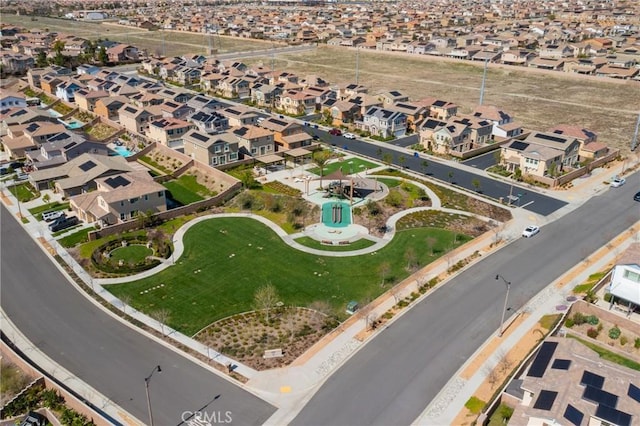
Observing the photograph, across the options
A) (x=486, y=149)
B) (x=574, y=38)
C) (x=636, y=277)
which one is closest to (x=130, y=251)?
(x=636, y=277)

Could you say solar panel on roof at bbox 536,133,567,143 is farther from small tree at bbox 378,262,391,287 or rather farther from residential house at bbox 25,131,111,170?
residential house at bbox 25,131,111,170

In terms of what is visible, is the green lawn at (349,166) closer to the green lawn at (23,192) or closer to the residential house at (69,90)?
the green lawn at (23,192)

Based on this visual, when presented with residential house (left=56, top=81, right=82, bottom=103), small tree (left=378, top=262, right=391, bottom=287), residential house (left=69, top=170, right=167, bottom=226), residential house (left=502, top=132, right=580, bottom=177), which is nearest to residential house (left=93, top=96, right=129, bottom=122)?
residential house (left=56, top=81, right=82, bottom=103)

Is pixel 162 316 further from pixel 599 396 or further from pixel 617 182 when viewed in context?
pixel 617 182

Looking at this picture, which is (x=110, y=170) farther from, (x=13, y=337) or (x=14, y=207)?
(x=13, y=337)

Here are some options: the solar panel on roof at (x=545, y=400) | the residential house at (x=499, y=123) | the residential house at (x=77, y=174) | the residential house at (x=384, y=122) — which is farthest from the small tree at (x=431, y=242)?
the residential house at (x=499, y=123)

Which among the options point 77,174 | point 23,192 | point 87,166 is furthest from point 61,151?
point 77,174
